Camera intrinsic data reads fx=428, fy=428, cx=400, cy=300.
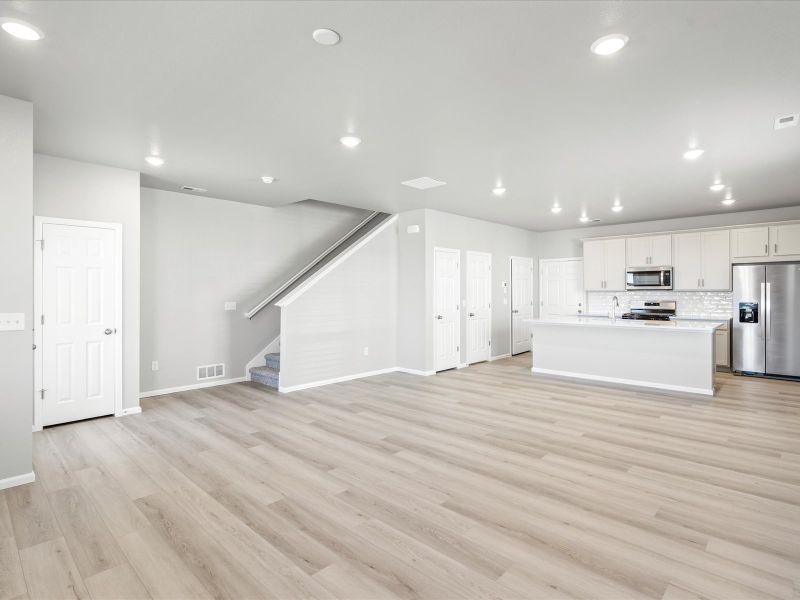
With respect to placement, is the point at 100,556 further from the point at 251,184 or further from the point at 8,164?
the point at 251,184

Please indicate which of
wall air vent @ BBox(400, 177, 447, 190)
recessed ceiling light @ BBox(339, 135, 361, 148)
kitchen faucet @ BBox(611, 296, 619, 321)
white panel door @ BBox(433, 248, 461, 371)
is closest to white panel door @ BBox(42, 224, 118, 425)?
recessed ceiling light @ BBox(339, 135, 361, 148)

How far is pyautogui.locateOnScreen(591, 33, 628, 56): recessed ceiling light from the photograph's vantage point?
2318 mm

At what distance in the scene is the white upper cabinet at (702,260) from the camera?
731cm

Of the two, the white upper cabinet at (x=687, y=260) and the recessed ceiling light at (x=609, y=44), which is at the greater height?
the recessed ceiling light at (x=609, y=44)

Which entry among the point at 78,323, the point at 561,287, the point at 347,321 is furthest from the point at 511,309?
the point at 78,323

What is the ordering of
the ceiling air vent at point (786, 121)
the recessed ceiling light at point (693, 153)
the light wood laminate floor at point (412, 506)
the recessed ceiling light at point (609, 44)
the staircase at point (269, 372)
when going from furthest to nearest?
the staircase at point (269, 372)
the recessed ceiling light at point (693, 153)
the ceiling air vent at point (786, 121)
the recessed ceiling light at point (609, 44)
the light wood laminate floor at point (412, 506)

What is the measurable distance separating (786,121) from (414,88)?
10.1ft

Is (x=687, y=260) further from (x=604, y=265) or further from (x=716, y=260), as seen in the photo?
(x=604, y=265)

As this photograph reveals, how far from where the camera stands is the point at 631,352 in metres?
6.22

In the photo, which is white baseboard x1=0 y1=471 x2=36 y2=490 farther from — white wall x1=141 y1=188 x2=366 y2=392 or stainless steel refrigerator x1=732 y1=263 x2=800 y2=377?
stainless steel refrigerator x1=732 y1=263 x2=800 y2=377

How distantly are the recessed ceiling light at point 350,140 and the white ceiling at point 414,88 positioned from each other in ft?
0.29

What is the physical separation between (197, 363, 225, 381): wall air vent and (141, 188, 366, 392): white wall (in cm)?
6

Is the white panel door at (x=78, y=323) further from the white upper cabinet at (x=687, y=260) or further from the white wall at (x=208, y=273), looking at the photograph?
the white upper cabinet at (x=687, y=260)

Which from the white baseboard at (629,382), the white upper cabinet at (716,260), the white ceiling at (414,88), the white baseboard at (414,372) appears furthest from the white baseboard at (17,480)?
the white upper cabinet at (716,260)
